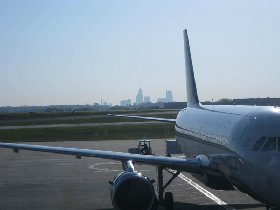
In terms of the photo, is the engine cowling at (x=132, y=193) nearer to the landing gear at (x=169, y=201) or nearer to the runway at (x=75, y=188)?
the landing gear at (x=169, y=201)

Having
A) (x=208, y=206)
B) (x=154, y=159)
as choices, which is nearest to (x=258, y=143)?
(x=154, y=159)

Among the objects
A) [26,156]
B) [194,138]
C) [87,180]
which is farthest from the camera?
[26,156]

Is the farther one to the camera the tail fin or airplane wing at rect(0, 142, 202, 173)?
the tail fin

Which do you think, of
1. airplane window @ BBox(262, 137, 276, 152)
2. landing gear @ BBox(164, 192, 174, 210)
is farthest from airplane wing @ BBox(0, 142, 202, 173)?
airplane window @ BBox(262, 137, 276, 152)

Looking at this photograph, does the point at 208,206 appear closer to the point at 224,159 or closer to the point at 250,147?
the point at 224,159

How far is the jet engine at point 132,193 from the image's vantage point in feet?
52.3

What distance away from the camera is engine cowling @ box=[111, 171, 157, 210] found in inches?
628

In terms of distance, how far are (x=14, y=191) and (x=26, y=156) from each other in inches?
711

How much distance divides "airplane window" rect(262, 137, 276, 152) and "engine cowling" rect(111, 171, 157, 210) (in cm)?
440

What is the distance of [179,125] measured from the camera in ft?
81.8

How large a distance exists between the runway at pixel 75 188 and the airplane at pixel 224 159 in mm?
2171

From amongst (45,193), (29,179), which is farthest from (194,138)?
(29,179)

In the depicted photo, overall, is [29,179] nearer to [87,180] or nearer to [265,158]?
[87,180]

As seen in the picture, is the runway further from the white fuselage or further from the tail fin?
the tail fin
